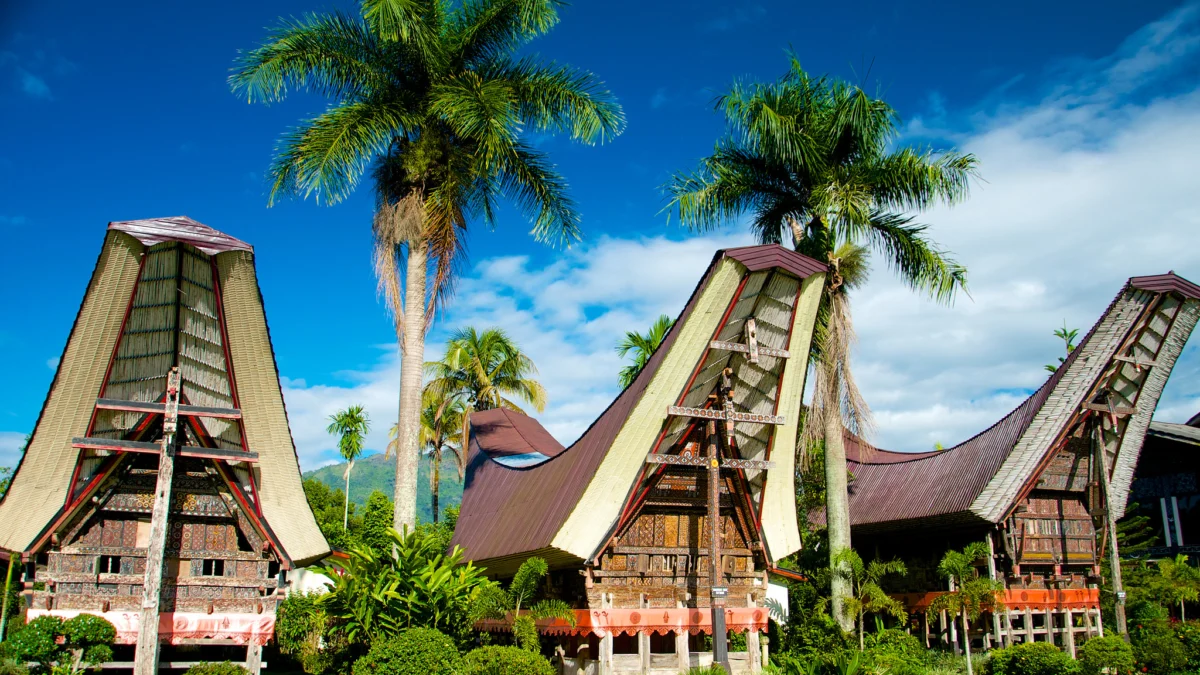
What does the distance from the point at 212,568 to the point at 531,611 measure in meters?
6.64

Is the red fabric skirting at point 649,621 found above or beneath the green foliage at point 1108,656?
above

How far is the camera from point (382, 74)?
22562mm

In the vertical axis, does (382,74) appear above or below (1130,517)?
above

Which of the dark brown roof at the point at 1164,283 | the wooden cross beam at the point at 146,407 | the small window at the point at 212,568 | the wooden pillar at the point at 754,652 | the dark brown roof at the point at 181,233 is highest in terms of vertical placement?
the dark brown roof at the point at 1164,283

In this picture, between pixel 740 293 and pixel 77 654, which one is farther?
pixel 740 293

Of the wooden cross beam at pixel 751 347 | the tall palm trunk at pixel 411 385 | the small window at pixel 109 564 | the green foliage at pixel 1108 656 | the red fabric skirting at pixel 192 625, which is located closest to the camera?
the red fabric skirting at pixel 192 625

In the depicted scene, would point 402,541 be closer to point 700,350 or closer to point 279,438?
point 279,438

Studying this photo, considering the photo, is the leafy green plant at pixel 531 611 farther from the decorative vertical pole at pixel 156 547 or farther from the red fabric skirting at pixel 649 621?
the decorative vertical pole at pixel 156 547

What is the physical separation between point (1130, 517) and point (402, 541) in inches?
998

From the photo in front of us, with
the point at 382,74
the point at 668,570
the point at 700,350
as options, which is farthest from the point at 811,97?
the point at 668,570

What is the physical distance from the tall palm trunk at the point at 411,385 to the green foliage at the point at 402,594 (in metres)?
1.25

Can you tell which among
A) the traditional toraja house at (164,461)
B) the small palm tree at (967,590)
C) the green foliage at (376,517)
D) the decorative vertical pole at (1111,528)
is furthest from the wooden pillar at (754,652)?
the green foliage at (376,517)

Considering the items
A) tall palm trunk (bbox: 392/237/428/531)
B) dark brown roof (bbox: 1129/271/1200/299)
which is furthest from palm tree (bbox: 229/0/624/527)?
dark brown roof (bbox: 1129/271/1200/299)

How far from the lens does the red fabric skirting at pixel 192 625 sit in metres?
18.2
